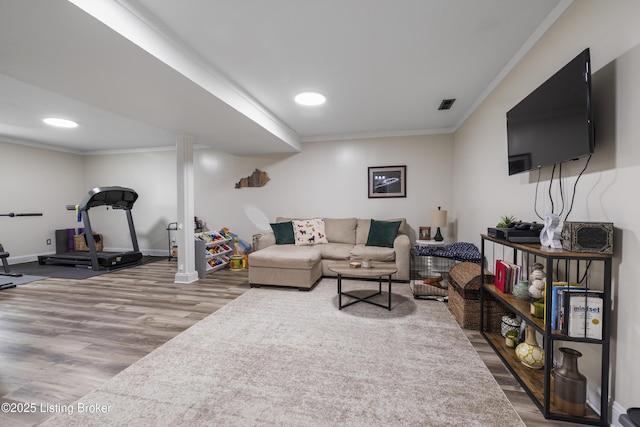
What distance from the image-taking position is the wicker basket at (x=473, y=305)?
2.38m

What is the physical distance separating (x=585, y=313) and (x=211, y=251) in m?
4.74

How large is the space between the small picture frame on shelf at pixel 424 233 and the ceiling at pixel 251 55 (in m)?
1.94

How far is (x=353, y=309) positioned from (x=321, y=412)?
4.99 feet

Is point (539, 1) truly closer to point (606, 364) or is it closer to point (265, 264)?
point (606, 364)

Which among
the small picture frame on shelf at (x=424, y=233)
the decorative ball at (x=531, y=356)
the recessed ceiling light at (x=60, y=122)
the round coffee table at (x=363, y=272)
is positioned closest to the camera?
the decorative ball at (x=531, y=356)

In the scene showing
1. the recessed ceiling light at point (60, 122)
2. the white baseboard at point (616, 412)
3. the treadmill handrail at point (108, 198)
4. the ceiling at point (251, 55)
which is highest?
the recessed ceiling light at point (60, 122)

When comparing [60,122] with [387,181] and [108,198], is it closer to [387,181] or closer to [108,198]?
[108,198]

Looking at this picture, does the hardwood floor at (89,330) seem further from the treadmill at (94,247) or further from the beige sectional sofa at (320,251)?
the treadmill at (94,247)

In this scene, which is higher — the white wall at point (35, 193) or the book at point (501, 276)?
the white wall at point (35, 193)

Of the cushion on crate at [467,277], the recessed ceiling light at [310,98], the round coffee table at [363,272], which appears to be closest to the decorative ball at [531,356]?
the cushion on crate at [467,277]

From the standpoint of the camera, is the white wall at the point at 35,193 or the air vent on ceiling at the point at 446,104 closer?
the air vent on ceiling at the point at 446,104

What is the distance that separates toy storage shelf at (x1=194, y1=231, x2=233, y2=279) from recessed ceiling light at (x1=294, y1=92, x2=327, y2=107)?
270 centimetres

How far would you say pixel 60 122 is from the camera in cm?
424

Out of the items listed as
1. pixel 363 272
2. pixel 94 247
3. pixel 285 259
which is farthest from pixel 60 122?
pixel 363 272
